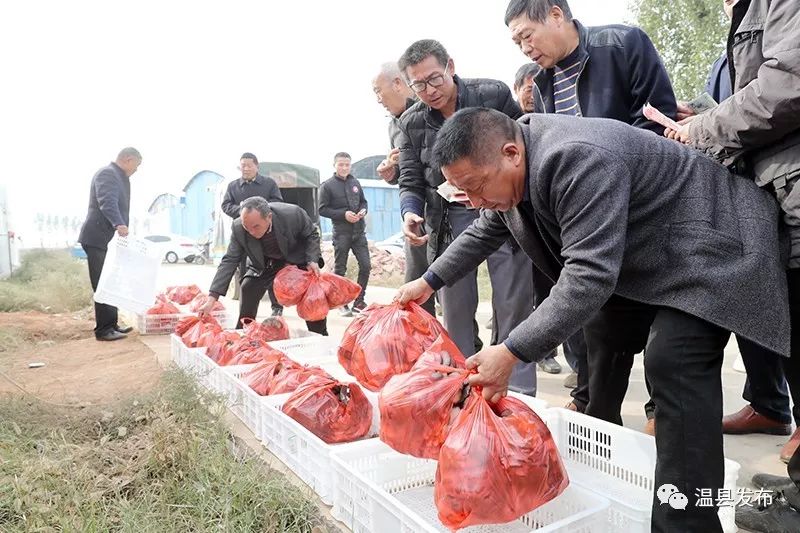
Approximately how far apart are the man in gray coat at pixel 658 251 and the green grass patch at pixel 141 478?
0.89 m

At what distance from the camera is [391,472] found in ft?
6.77

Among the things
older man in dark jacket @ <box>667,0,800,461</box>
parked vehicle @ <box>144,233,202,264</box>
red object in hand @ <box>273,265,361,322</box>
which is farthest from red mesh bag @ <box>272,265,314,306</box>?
parked vehicle @ <box>144,233,202,264</box>

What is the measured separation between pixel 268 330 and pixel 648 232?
10.00 feet

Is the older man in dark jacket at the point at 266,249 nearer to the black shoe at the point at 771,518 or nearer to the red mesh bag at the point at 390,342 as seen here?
the red mesh bag at the point at 390,342

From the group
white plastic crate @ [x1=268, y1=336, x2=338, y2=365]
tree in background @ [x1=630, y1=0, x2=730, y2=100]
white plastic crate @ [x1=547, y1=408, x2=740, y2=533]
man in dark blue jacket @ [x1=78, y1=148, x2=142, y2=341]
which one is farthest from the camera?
tree in background @ [x1=630, y1=0, x2=730, y2=100]

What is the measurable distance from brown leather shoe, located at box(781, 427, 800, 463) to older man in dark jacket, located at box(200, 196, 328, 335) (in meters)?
3.12

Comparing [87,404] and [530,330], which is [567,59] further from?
[87,404]

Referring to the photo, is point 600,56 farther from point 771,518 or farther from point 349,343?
point 771,518

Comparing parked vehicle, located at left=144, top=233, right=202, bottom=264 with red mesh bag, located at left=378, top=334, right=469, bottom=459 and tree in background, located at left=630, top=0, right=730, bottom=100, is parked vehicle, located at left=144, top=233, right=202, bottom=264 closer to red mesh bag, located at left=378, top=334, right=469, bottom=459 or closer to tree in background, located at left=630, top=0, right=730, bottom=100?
tree in background, located at left=630, top=0, right=730, bottom=100

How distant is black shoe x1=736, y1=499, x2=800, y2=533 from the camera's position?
5.70 ft

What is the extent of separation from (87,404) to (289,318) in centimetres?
381

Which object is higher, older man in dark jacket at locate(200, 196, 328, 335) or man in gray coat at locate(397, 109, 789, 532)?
man in gray coat at locate(397, 109, 789, 532)

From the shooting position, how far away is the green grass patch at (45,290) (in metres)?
8.08

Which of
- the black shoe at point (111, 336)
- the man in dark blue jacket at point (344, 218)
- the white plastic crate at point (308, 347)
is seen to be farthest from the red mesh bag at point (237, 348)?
the man in dark blue jacket at point (344, 218)
